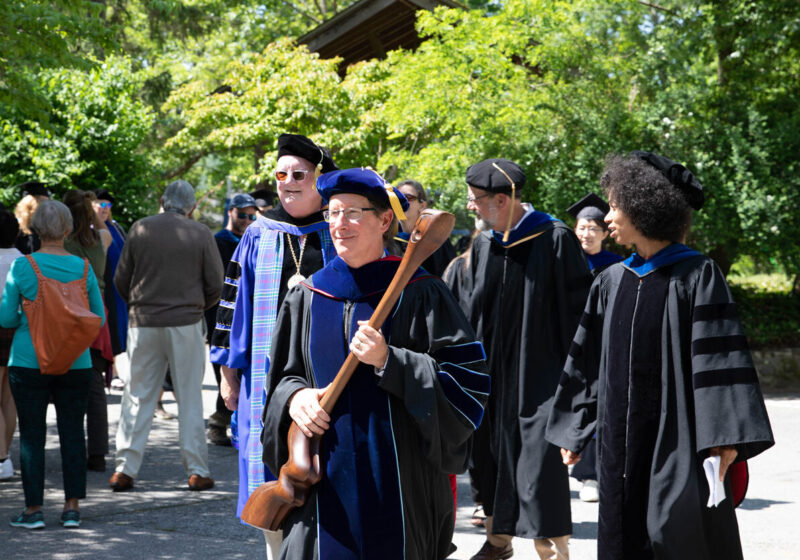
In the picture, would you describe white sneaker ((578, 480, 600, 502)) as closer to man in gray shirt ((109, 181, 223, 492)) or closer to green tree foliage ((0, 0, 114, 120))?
man in gray shirt ((109, 181, 223, 492))

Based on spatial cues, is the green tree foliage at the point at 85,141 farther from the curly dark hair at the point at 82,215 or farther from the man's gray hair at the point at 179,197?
the man's gray hair at the point at 179,197

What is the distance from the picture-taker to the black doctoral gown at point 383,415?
120 inches

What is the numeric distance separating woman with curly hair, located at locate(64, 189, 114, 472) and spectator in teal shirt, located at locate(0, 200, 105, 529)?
54.5 inches

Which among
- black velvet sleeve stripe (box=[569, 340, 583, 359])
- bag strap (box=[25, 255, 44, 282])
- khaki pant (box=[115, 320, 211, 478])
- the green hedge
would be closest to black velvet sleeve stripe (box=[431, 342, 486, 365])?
black velvet sleeve stripe (box=[569, 340, 583, 359])

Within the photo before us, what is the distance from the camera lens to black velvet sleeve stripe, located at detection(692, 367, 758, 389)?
3.54 meters

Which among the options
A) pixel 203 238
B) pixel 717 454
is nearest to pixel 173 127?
pixel 203 238

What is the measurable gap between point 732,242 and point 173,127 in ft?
72.3

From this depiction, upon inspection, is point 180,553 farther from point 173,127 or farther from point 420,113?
point 173,127

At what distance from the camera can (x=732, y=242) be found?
11.8 meters

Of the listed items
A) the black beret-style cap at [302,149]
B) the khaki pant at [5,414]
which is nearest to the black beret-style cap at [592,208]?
Result: the black beret-style cap at [302,149]

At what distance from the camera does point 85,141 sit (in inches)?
580

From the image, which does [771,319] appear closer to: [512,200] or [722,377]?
[512,200]

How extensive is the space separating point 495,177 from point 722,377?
2163 millimetres

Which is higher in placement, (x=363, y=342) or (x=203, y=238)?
(x=203, y=238)
